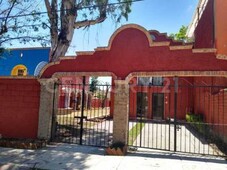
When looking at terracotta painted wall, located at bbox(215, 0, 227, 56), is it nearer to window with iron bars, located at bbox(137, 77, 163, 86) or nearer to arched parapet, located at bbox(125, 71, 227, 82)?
arched parapet, located at bbox(125, 71, 227, 82)

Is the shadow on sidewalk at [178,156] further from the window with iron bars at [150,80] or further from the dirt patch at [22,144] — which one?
the window with iron bars at [150,80]

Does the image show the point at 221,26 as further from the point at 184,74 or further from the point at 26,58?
the point at 26,58

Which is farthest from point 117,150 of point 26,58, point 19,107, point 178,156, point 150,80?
point 26,58

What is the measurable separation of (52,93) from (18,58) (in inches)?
764

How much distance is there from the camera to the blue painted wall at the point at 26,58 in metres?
26.4

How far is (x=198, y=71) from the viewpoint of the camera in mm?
8508

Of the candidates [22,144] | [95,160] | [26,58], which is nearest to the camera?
[95,160]

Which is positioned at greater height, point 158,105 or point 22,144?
point 158,105

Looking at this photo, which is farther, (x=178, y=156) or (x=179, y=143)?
(x=179, y=143)

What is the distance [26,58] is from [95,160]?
2197 cm

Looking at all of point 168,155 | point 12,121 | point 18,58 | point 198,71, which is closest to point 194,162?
point 168,155

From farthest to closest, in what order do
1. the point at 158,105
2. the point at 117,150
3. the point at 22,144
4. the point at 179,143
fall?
1. the point at 158,105
2. the point at 179,143
3. the point at 22,144
4. the point at 117,150

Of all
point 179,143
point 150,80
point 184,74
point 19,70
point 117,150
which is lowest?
point 179,143

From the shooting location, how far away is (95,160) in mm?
7727
